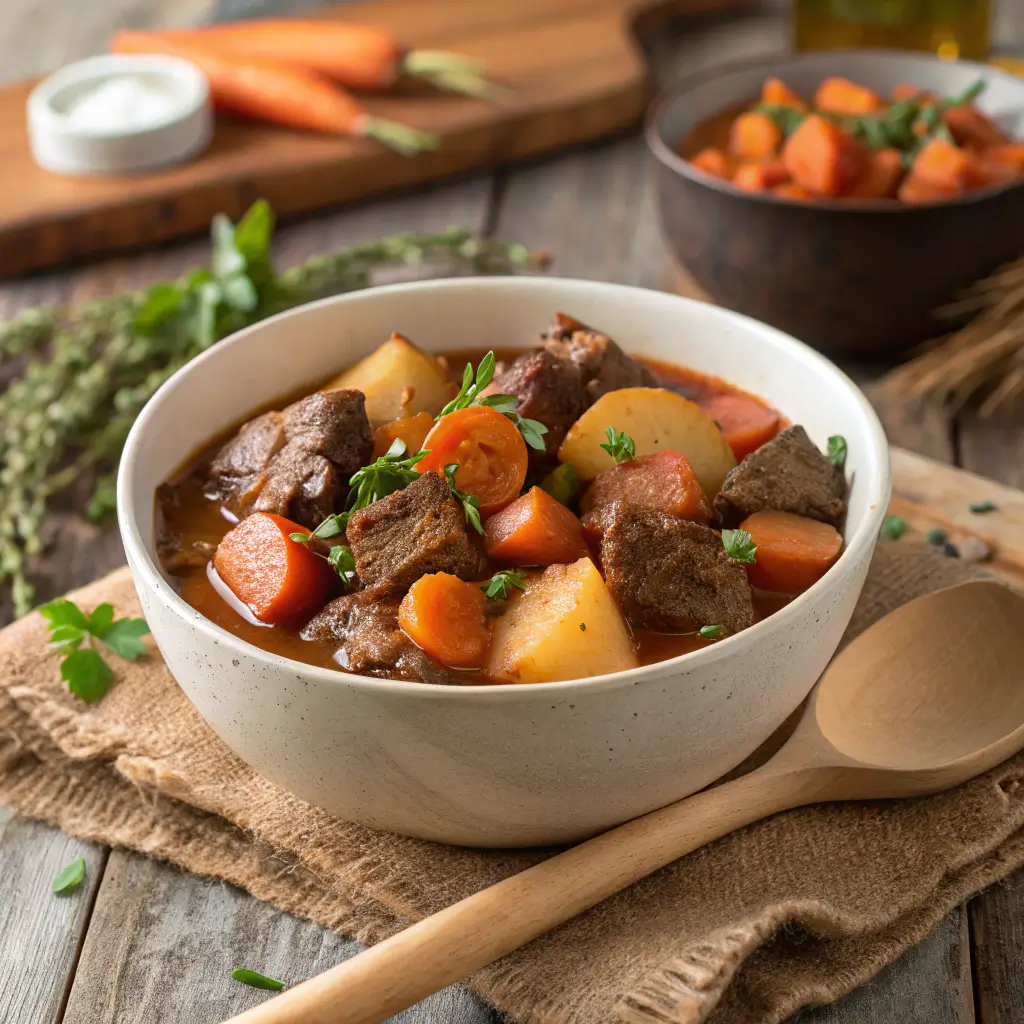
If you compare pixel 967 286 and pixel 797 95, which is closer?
pixel 967 286

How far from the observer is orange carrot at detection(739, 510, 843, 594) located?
2.50m

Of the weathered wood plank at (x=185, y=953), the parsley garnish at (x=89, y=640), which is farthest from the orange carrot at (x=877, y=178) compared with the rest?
the weathered wood plank at (x=185, y=953)

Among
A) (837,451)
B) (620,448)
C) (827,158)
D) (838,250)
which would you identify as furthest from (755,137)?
(620,448)

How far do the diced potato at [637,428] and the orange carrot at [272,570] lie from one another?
56 cm

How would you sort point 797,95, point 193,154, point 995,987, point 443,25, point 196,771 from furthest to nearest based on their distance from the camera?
point 443,25 < point 193,154 < point 797,95 < point 196,771 < point 995,987

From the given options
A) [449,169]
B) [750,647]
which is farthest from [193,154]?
[750,647]

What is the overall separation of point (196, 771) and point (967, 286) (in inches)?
108

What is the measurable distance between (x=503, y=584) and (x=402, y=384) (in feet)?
2.25

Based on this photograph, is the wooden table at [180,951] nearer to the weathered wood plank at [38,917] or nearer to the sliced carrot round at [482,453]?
the weathered wood plank at [38,917]

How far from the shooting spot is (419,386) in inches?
115

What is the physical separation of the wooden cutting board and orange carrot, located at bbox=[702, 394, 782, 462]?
2767 millimetres

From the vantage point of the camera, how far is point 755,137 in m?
4.50

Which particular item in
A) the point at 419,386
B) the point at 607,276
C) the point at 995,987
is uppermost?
the point at 419,386

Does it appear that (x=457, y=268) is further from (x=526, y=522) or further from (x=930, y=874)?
(x=930, y=874)
